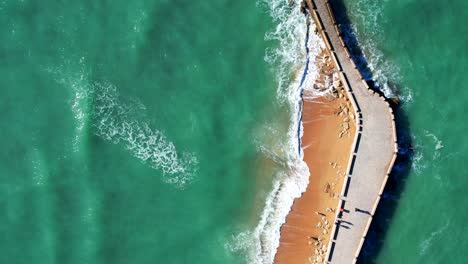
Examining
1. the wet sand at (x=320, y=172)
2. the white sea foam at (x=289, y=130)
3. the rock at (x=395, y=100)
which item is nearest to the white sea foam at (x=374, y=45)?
the rock at (x=395, y=100)

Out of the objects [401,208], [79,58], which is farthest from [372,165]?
[79,58]

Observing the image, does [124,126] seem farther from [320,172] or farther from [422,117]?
[422,117]

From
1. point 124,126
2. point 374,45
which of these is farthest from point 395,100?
point 124,126

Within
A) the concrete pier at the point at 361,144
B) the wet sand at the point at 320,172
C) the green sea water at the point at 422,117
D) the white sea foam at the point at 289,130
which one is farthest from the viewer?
the white sea foam at the point at 289,130

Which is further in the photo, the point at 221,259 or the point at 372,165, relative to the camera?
the point at 221,259

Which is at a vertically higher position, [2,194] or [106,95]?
[106,95]

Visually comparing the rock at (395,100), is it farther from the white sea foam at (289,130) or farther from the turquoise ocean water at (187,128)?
the white sea foam at (289,130)

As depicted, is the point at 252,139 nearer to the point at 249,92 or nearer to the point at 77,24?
the point at 249,92
